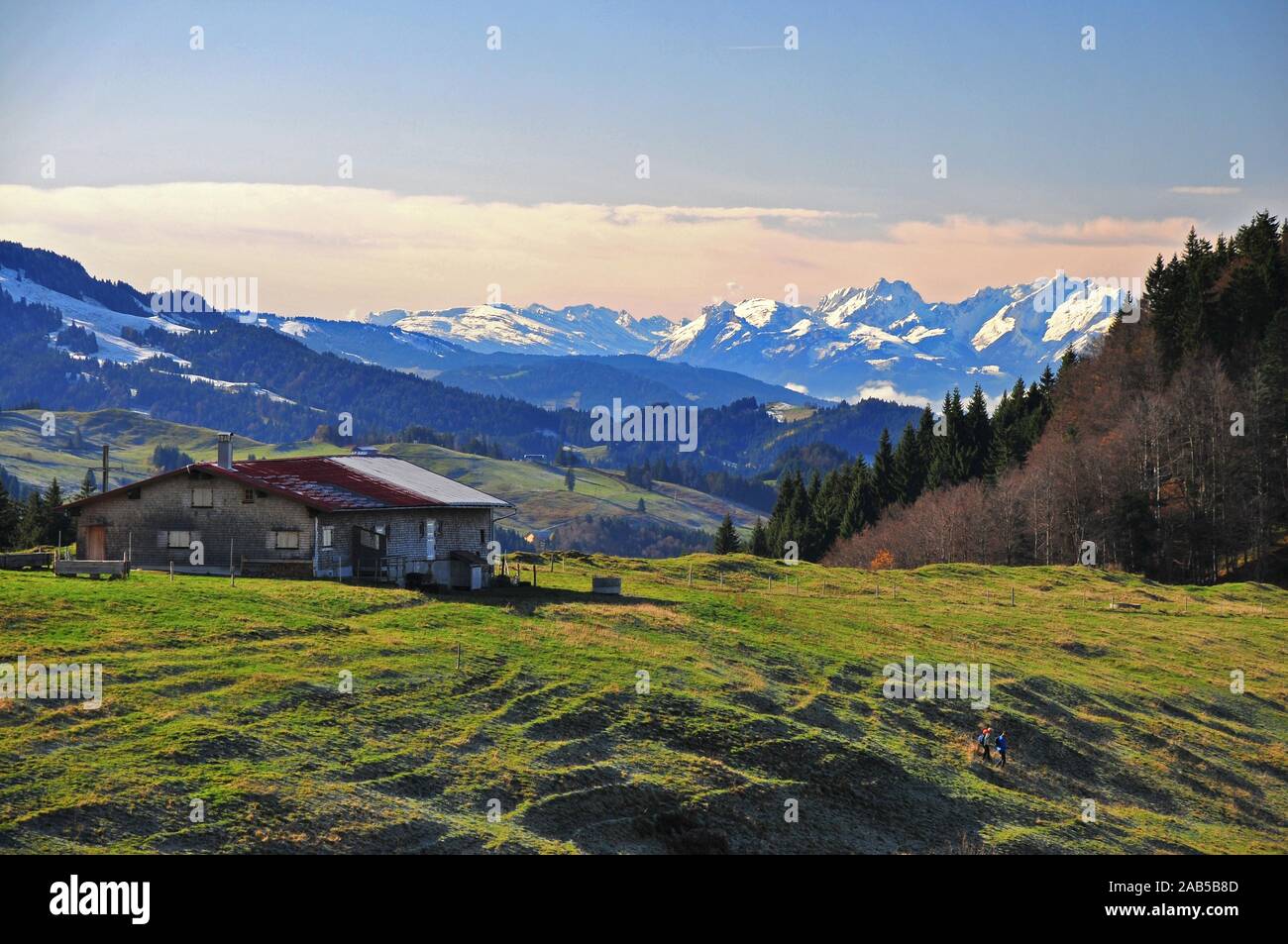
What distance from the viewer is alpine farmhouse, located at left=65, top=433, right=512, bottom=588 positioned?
62.1 meters

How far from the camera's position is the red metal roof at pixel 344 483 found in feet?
205

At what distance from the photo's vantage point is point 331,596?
5484 centimetres

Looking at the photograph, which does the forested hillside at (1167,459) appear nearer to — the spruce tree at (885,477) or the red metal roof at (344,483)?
the spruce tree at (885,477)

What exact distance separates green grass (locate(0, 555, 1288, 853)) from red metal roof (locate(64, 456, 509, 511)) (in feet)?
18.6

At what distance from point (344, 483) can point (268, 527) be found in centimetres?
622

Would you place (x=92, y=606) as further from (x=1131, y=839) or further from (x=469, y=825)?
(x=1131, y=839)

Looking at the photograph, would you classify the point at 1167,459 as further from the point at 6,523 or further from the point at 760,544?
the point at 6,523

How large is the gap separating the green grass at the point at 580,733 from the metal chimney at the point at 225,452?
8.87 meters

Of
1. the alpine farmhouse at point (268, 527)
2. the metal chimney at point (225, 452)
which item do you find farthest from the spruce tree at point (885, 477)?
the metal chimney at point (225, 452)

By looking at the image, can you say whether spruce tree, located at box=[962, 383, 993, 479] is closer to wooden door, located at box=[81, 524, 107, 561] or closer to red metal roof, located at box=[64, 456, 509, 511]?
red metal roof, located at box=[64, 456, 509, 511]

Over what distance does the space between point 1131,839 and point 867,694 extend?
12.7 meters

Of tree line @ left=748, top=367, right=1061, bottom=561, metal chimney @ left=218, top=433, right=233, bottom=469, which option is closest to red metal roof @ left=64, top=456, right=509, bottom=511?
metal chimney @ left=218, top=433, right=233, bottom=469

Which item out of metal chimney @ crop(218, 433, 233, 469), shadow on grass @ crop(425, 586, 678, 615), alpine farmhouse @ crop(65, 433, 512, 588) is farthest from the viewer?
metal chimney @ crop(218, 433, 233, 469)

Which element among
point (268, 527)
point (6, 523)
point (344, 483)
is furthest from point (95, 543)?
point (6, 523)
